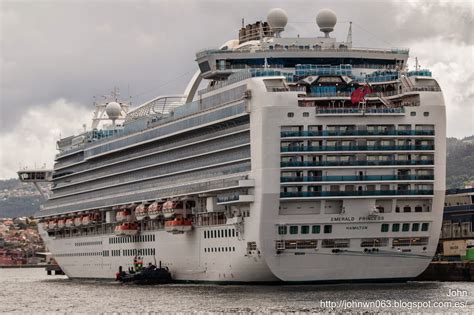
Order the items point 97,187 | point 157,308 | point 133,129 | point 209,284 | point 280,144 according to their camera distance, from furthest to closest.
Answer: point 97,187, point 133,129, point 209,284, point 280,144, point 157,308

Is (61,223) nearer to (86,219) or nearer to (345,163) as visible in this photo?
(86,219)

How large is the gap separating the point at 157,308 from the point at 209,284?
16134mm

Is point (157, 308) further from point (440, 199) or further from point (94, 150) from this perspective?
point (94, 150)

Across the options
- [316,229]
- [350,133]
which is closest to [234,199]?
[316,229]

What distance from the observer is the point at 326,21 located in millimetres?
94312

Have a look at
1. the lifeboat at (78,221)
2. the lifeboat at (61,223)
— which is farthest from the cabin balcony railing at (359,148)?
the lifeboat at (61,223)

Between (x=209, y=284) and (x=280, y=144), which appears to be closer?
(x=280, y=144)

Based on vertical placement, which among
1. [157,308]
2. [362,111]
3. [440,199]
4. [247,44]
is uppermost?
[247,44]

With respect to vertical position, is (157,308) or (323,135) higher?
(323,135)

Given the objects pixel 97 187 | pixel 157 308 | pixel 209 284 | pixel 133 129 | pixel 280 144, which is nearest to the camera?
pixel 157 308

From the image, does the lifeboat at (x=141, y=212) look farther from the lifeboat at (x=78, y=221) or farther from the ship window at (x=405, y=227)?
the ship window at (x=405, y=227)

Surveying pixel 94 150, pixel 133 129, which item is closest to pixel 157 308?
pixel 133 129

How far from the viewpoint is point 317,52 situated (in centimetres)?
9038

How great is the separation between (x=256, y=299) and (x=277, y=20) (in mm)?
27019
